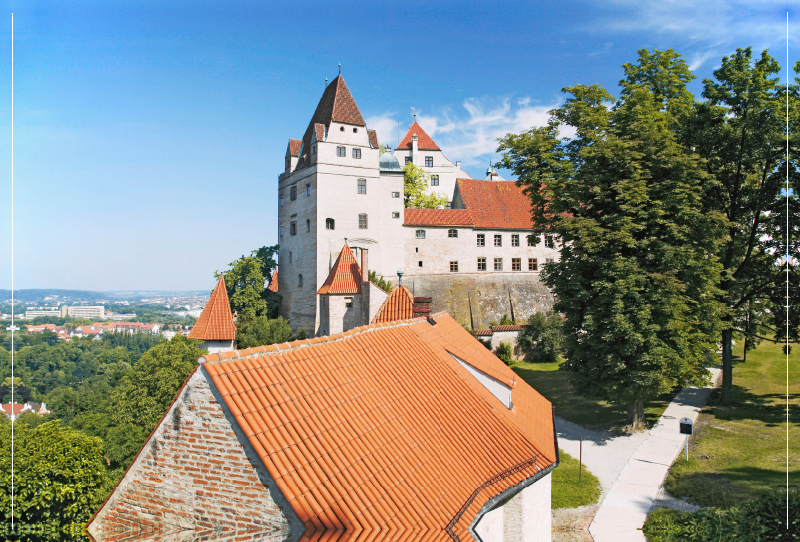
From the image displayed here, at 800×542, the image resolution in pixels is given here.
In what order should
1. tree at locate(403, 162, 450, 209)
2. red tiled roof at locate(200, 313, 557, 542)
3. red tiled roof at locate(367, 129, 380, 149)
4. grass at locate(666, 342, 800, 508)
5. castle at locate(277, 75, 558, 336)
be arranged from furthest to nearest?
1. tree at locate(403, 162, 450, 209)
2. red tiled roof at locate(367, 129, 380, 149)
3. castle at locate(277, 75, 558, 336)
4. grass at locate(666, 342, 800, 508)
5. red tiled roof at locate(200, 313, 557, 542)

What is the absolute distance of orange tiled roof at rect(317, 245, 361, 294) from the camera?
32.7m

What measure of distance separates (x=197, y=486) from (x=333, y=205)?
3498 cm

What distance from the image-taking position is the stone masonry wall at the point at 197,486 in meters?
5.91

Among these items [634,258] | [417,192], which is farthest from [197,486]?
[417,192]

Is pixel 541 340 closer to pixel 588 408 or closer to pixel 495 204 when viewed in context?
pixel 588 408

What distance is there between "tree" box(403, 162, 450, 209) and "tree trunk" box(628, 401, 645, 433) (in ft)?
107

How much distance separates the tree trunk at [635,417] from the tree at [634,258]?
0.05m

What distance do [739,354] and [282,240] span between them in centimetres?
3457

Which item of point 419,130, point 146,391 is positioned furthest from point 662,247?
point 419,130

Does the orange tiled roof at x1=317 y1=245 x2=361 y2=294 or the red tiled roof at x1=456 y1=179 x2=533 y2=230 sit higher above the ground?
the red tiled roof at x1=456 y1=179 x2=533 y2=230

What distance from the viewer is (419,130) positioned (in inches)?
2430

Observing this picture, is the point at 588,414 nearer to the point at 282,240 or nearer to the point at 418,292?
the point at 418,292

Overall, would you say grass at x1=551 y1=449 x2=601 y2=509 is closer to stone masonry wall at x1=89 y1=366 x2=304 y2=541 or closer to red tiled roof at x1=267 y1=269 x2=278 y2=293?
stone masonry wall at x1=89 y1=366 x2=304 y2=541

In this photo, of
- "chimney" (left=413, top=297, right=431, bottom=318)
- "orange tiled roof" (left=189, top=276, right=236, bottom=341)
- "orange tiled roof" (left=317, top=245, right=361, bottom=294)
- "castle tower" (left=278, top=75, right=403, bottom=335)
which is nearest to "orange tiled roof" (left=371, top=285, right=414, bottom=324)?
"chimney" (left=413, top=297, right=431, bottom=318)
